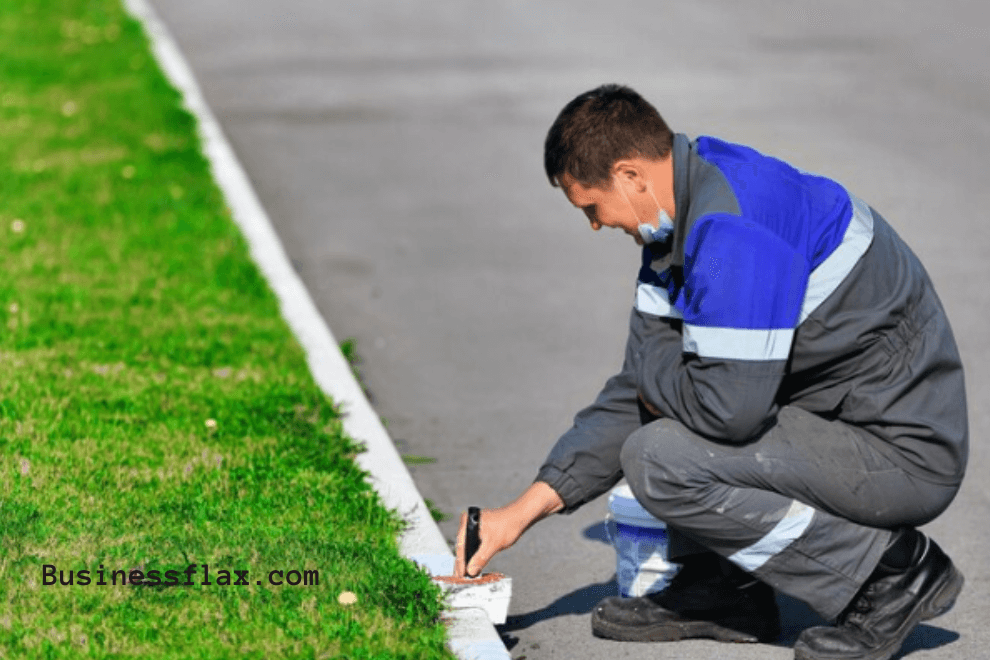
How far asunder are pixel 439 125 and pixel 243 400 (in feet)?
18.0

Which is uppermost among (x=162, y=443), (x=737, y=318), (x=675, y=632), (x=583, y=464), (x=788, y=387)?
A: (x=737, y=318)

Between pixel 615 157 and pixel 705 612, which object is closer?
pixel 615 157

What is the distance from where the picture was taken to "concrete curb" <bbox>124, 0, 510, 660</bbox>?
4.72m

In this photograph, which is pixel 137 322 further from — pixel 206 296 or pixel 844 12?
pixel 844 12

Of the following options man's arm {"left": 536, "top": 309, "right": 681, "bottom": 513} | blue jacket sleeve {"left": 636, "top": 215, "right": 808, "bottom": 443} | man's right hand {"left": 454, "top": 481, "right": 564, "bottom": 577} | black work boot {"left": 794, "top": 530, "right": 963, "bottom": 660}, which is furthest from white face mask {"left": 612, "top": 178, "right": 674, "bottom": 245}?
black work boot {"left": 794, "top": 530, "right": 963, "bottom": 660}

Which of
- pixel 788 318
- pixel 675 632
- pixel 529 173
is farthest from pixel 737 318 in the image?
pixel 529 173

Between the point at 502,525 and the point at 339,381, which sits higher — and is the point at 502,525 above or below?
above

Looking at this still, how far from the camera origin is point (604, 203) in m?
4.56

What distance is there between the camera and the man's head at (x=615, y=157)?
4484 millimetres

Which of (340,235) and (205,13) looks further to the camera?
(205,13)

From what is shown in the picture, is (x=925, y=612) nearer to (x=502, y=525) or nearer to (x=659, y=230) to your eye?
(x=502, y=525)

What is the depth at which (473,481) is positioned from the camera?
6.29 metres

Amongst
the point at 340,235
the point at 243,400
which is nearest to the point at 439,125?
the point at 340,235

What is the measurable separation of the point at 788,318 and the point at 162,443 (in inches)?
102
